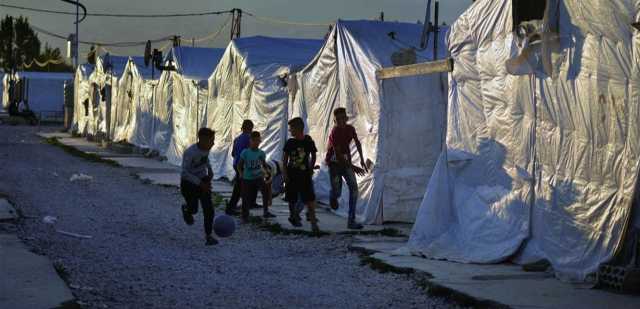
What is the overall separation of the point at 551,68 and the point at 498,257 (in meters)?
1.87

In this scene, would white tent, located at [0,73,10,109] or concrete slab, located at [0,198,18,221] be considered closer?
concrete slab, located at [0,198,18,221]

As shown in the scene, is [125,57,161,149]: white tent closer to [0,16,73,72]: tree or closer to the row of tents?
the row of tents

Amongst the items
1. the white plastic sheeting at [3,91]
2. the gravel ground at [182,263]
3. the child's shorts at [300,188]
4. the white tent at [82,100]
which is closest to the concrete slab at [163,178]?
the gravel ground at [182,263]

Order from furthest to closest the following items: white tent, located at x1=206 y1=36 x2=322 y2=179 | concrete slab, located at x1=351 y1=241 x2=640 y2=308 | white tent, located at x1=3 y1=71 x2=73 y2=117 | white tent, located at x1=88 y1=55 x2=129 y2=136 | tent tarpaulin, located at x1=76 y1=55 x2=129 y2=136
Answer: white tent, located at x1=3 y1=71 x2=73 y2=117 → tent tarpaulin, located at x1=76 y1=55 x2=129 y2=136 → white tent, located at x1=88 y1=55 x2=129 y2=136 → white tent, located at x1=206 y1=36 x2=322 y2=179 → concrete slab, located at x1=351 y1=241 x2=640 y2=308

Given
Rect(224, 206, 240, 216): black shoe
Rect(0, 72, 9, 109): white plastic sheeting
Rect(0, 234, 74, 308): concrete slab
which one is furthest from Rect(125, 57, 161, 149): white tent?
Rect(0, 72, 9, 109): white plastic sheeting

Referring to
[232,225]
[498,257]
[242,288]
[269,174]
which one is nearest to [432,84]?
[269,174]

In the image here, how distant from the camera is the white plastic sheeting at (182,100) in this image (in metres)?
26.8

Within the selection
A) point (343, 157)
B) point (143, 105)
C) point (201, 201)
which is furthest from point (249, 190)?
point (143, 105)

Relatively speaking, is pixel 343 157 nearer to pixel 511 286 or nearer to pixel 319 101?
pixel 319 101

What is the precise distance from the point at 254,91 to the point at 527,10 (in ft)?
39.8

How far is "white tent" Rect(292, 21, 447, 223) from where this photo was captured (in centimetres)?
1427

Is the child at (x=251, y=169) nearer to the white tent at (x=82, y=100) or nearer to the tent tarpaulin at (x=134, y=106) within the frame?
the tent tarpaulin at (x=134, y=106)

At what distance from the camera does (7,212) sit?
1444cm

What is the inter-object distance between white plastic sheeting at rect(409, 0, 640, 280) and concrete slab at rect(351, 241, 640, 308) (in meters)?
0.27
